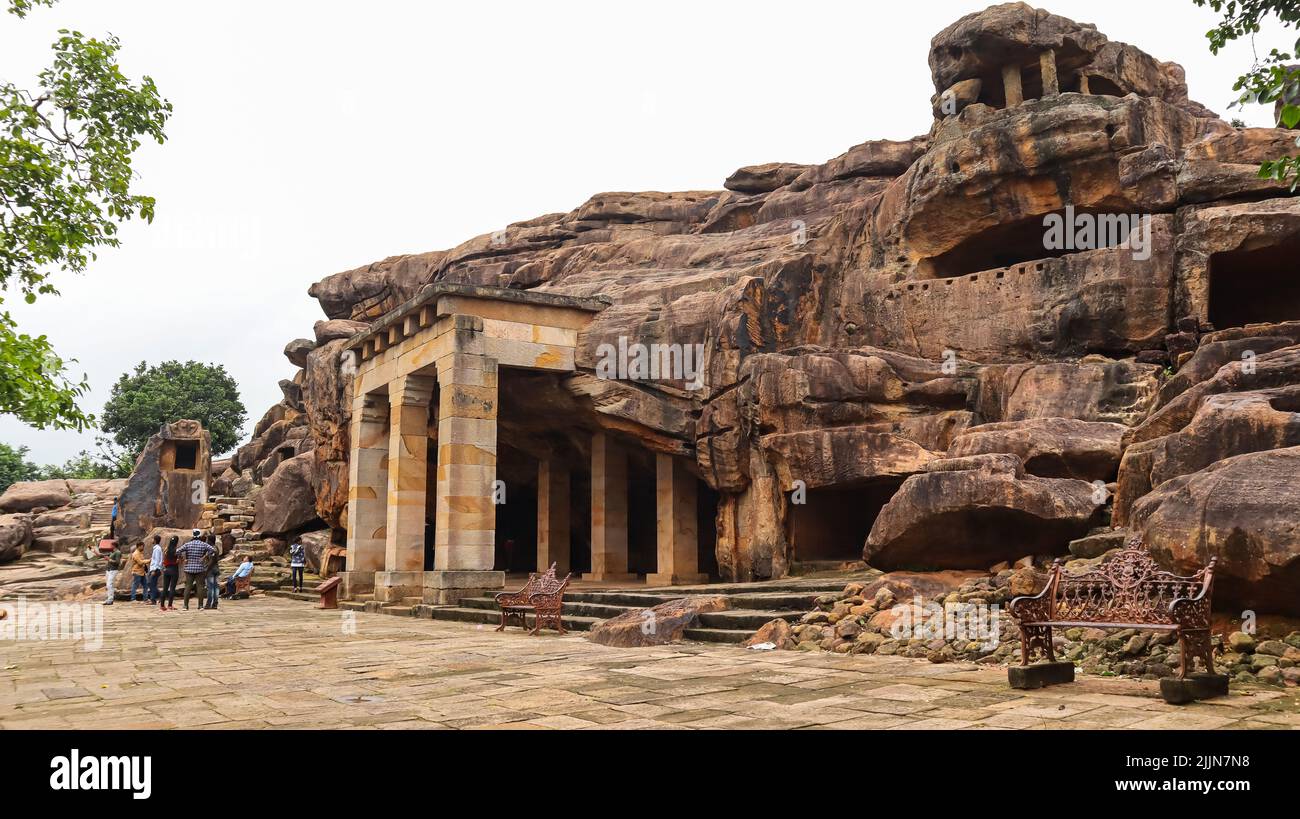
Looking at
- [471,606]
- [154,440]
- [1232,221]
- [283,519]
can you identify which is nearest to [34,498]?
[154,440]

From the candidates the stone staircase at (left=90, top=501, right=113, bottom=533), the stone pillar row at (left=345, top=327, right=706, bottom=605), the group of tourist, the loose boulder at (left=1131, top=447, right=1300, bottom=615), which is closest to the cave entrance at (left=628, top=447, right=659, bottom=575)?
the stone pillar row at (left=345, top=327, right=706, bottom=605)

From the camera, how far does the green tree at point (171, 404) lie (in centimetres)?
5388

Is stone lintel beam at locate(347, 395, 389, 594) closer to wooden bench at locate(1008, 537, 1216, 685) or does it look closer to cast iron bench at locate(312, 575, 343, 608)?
cast iron bench at locate(312, 575, 343, 608)

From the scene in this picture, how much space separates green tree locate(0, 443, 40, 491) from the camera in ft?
165

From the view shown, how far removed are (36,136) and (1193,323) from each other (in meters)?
15.7

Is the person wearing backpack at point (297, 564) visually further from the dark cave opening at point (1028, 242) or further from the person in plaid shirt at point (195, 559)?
the dark cave opening at point (1028, 242)

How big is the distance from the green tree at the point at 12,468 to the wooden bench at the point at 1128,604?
5591 centimetres

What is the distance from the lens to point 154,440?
35.4 metres

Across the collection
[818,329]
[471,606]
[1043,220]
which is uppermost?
[1043,220]

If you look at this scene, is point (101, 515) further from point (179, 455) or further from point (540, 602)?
point (540, 602)

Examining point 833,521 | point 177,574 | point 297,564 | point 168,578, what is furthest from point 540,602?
point 297,564

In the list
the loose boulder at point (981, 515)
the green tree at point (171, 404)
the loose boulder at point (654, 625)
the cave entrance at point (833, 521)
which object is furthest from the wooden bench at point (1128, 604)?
the green tree at point (171, 404)

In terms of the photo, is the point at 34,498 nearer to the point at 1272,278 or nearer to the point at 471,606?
the point at 471,606
